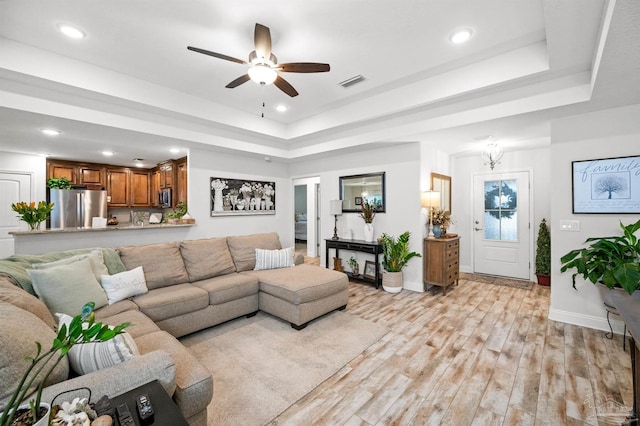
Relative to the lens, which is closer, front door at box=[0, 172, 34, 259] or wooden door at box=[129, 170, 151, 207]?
front door at box=[0, 172, 34, 259]

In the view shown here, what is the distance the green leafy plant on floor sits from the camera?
4477 mm

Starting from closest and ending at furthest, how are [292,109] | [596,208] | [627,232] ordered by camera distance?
[627,232] < [596,208] < [292,109]

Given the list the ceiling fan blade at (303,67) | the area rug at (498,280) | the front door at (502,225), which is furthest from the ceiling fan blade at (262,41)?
the area rug at (498,280)

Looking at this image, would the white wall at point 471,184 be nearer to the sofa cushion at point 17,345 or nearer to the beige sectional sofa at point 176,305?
the beige sectional sofa at point 176,305

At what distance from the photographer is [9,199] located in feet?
16.5

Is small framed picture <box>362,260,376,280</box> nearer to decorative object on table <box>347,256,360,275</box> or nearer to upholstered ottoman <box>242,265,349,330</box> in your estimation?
decorative object on table <box>347,256,360,275</box>

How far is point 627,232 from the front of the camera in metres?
2.69

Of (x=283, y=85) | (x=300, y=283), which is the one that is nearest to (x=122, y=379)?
(x=300, y=283)

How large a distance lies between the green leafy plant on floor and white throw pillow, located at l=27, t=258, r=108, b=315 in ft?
12.0

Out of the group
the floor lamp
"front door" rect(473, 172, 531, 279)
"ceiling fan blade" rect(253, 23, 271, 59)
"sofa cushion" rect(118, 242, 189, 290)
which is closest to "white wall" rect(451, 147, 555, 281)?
"front door" rect(473, 172, 531, 279)

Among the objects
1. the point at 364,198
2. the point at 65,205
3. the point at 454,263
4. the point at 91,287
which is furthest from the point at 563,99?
the point at 65,205

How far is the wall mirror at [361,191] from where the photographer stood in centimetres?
496

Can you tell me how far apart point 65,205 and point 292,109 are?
4.61 meters

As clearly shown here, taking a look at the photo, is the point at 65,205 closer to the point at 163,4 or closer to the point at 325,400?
the point at 163,4
